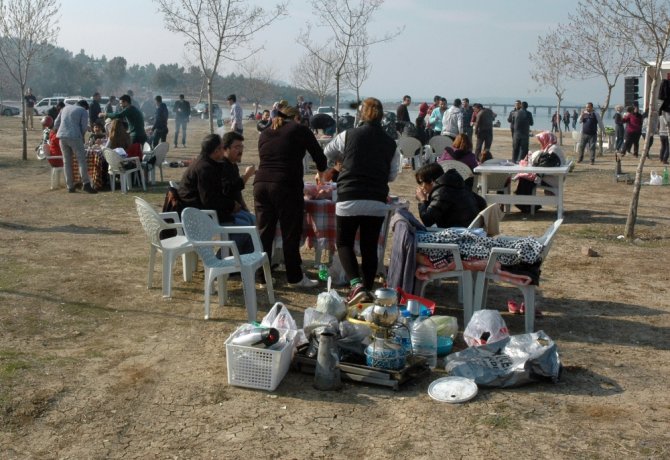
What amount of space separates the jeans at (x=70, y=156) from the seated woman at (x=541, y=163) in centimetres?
699

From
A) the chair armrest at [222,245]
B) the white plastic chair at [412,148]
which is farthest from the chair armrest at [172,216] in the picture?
the white plastic chair at [412,148]

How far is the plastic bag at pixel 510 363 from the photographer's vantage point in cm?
484

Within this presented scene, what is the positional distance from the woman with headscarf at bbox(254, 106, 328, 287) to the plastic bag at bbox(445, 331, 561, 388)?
2.26 m

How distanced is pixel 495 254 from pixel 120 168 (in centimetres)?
922

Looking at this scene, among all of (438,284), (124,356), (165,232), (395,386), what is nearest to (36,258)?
(165,232)

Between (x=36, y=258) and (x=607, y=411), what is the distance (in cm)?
609

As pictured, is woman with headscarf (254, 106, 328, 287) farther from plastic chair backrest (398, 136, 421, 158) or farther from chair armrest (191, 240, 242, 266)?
plastic chair backrest (398, 136, 421, 158)

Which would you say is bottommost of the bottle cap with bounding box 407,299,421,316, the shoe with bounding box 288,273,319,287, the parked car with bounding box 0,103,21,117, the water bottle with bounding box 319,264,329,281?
the shoe with bounding box 288,273,319,287

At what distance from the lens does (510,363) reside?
16.3ft

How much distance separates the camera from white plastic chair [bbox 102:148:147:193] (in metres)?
13.5

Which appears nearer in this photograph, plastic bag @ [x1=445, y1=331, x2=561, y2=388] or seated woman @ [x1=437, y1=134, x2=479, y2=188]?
plastic bag @ [x1=445, y1=331, x2=561, y2=388]

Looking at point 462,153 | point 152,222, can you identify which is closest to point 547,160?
point 462,153

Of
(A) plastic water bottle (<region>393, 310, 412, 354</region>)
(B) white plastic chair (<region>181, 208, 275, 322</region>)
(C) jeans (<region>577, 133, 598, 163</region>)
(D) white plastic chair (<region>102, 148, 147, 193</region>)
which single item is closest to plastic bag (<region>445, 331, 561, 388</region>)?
(A) plastic water bottle (<region>393, 310, 412, 354</region>)

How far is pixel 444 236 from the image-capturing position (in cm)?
608
